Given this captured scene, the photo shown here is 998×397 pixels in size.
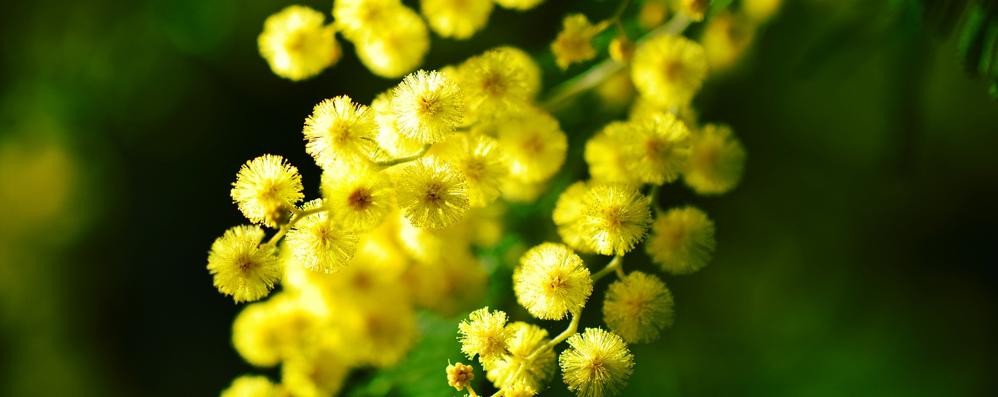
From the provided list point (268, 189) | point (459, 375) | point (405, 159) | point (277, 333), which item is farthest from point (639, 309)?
point (277, 333)

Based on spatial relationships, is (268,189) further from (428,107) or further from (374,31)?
(374,31)

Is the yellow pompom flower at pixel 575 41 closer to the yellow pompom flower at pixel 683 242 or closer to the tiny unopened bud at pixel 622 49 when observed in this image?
the tiny unopened bud at pixel 622 49

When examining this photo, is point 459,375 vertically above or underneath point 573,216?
underneath

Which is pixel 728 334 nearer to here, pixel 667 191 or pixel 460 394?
pixel 667 191

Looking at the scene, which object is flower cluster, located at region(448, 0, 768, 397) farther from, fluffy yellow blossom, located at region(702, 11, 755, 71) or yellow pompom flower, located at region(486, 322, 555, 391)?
fluffy yellow blossom, located at region(702, 11, 755, 71)

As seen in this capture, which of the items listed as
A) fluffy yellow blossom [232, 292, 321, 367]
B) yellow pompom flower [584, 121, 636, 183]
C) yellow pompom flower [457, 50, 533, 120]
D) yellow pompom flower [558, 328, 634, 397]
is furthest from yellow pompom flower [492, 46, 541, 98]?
fluffy yellow blossom [232, 292, 321, 367]

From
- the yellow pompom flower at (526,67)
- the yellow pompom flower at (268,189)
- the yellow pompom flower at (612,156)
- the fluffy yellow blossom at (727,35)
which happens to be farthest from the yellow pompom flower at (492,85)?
the fluffy yellow blossom at (727,35)
